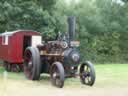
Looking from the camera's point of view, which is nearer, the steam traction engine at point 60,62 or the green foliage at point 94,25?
the steam traction engine at point 60,62

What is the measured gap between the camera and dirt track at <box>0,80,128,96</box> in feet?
40.4

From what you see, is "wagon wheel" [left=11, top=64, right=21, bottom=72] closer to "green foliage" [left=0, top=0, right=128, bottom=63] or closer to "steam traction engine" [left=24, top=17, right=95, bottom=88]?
"steam traction engine" [left=24, top=17, right=95, bottom=88]

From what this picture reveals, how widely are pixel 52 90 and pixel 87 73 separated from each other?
225cm

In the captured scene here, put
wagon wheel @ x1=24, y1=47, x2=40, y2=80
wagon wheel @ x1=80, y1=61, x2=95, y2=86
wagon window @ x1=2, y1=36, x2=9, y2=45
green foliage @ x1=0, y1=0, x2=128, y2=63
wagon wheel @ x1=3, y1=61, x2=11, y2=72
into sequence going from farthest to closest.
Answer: green foliage @ x1=0, y1=0, x2=128, y2=63, wagon wheel @ x1=3, y1=61, x2=11, y2=72, wagon window @ x1=2, y1=36, x2=9, y2=45, wagon wheel @ x1=24, y1=47, x2=40, y2=80, wagon wheel @ x1=80, y1=61, x2=95, y2=86

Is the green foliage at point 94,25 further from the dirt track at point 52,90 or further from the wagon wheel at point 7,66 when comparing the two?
the dirt track at point 52,90

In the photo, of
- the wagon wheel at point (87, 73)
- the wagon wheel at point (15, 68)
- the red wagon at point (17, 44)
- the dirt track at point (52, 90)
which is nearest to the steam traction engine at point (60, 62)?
the wagon wheel at point (87, 73)

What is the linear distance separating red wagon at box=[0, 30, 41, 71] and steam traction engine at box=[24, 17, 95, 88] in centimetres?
320

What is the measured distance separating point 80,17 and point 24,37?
1822 cm

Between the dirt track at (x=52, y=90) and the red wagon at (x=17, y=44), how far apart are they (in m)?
5.02

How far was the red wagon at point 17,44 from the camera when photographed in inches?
782

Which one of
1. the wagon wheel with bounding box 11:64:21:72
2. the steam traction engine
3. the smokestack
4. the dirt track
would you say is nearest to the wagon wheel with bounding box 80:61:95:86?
the steam traction engine

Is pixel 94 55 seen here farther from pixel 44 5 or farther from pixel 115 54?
pixel 44 5

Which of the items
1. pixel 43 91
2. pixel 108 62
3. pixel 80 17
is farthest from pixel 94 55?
pixel 43 91

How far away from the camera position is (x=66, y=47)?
15.2 metres
